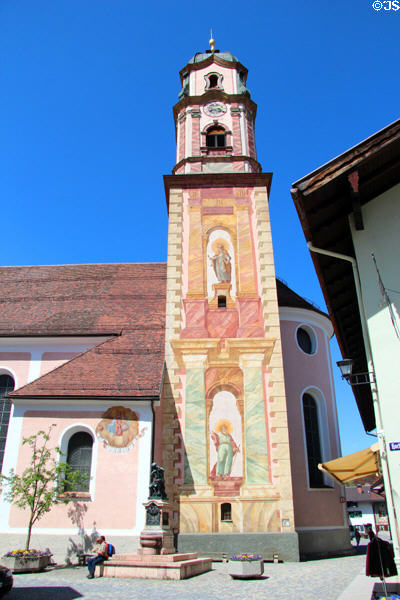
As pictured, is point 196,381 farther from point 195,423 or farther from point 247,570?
point 247,570

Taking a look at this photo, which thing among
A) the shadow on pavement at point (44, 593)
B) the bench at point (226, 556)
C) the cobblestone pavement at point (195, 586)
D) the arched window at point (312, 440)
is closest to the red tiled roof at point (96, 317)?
the bench at point (226, 556)

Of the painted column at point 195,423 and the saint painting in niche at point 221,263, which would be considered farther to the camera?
the saint painting in niche at point 221,263

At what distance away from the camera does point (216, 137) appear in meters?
23.3

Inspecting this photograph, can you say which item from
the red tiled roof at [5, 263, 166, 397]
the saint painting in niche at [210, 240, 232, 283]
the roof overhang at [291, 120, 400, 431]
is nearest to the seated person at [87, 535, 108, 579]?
the red tiled roof at [5, 263, 166, 397]

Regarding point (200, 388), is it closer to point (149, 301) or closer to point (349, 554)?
point (149, 301)

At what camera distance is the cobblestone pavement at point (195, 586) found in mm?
8664

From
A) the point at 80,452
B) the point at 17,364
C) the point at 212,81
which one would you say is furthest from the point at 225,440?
the point at 212,81

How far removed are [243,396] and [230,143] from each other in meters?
12.5

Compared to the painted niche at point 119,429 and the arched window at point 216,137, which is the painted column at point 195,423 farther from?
the arched window at point 216,137

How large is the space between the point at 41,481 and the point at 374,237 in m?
11.7

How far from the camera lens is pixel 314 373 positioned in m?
19.4

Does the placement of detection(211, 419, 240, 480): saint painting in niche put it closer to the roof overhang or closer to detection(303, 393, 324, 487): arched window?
detection(303, 393, 324, 487): arched window

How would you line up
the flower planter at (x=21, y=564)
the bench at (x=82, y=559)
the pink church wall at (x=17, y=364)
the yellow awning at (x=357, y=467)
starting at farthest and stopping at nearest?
the pink church wall at (x=17, y=364)
the bench at (x=82, y=559)
the flower planter at (x=21, y=564)
the yellow awning at (x=357, y=467)

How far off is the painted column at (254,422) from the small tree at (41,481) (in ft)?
17.7
